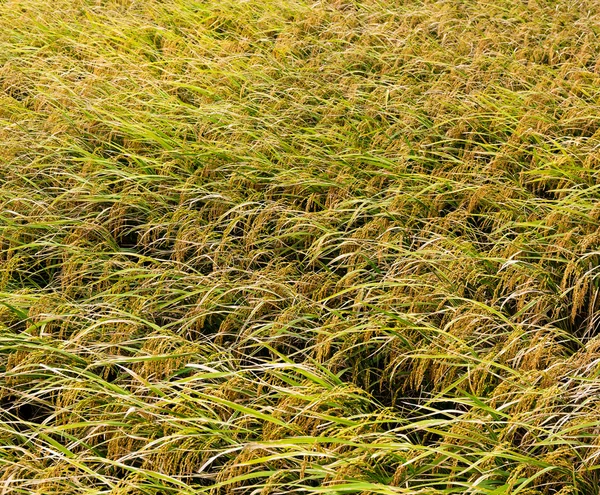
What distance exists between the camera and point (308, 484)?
2.34 metres

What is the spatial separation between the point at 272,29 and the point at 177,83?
101 cm

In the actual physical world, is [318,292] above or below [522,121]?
below

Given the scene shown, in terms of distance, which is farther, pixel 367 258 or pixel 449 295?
pixel 367 258

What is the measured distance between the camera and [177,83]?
4.45 meters

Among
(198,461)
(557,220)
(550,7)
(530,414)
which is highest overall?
(550,7)

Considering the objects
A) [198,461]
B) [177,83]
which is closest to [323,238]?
[198,461]

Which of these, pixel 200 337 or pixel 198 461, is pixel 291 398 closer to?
pixel 198 461

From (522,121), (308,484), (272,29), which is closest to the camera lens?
(308,484)

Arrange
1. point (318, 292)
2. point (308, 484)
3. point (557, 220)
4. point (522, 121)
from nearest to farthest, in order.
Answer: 1. point (308, 484)
2. point (318, 292)
3. point (557, 220)
4. point (522, 121)

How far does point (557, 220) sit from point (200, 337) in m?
1.35

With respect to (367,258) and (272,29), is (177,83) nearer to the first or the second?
(272,29)

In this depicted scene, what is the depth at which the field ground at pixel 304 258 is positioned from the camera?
7.69 feet

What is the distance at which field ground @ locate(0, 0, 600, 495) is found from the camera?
2344 millimetres

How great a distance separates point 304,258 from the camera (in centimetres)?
321
